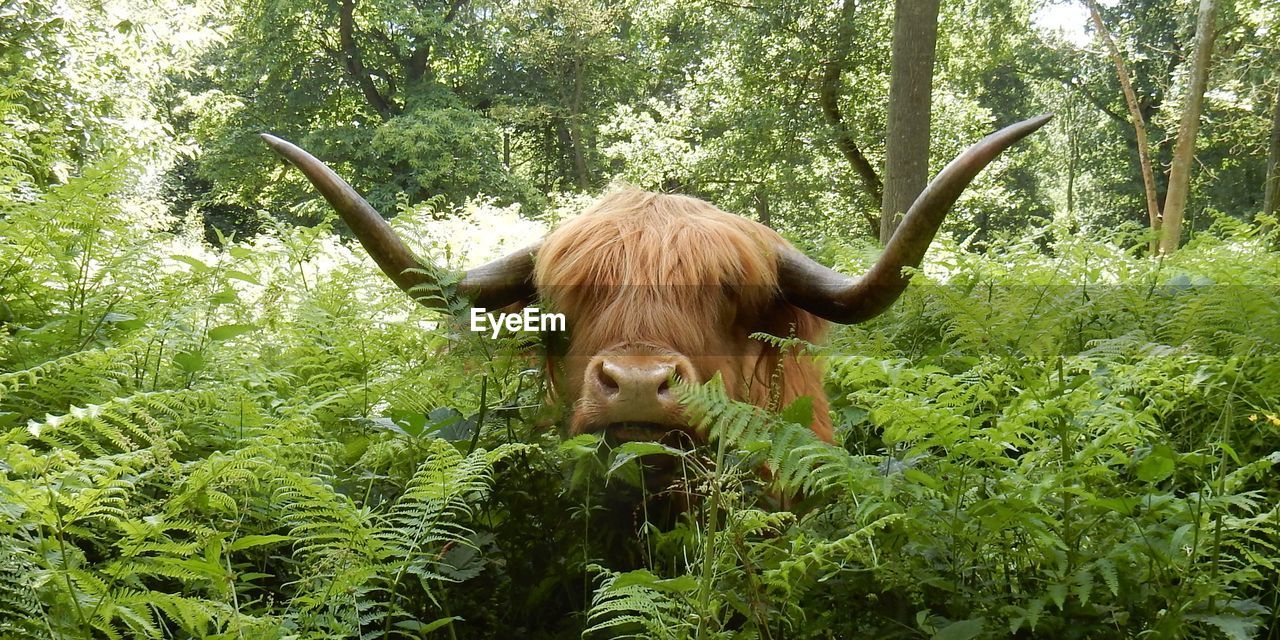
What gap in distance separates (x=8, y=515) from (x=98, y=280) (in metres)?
1.86

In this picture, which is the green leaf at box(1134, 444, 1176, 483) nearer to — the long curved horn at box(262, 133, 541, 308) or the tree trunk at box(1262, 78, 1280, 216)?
the long curved horn at box(262, 133, 541, 308)

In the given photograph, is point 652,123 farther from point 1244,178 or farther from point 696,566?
point 696,566

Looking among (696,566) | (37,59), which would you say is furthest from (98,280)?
(37,59)

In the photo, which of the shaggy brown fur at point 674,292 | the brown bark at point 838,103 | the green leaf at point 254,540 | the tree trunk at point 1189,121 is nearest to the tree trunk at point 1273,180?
the tree trunk at point 1189,121

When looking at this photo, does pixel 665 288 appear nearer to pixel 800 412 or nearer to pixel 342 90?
pixel 800 412

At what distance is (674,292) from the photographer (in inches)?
133

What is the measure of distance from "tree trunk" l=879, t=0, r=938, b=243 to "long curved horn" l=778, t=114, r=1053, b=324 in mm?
4719

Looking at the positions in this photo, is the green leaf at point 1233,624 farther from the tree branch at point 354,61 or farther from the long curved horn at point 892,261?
the tree branch at point 354,61

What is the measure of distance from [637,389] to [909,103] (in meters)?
6.54

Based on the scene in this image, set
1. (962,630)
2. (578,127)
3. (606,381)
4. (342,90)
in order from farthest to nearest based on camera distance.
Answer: (342,90) → (578,127) → (606,381) → (962,630)

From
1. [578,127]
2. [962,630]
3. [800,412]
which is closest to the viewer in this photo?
[962,630]

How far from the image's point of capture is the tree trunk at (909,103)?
26.8ft

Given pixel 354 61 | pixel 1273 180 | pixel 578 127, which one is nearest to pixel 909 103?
pixel 1273 180

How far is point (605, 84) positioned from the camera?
109 ft
